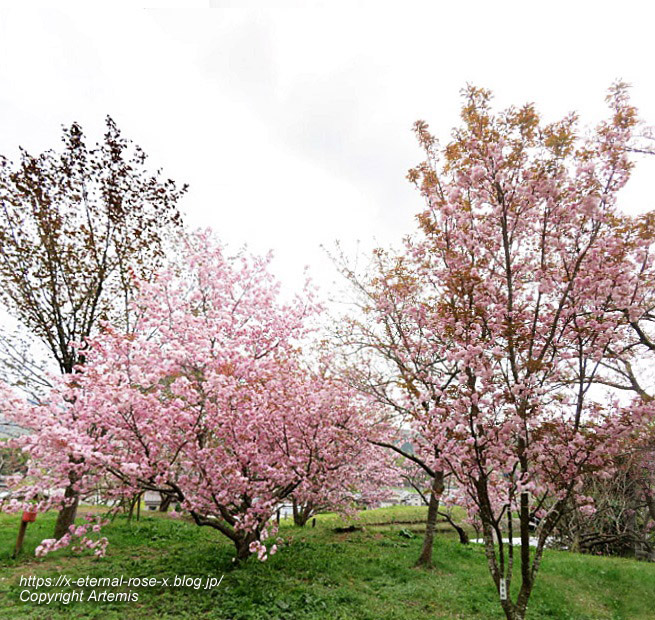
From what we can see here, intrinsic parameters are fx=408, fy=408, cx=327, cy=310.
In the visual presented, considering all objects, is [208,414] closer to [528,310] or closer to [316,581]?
[316,581]

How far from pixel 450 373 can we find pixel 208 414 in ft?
18.0

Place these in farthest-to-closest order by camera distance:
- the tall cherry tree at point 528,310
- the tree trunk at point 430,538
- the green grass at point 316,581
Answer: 1. the tree trunk at point 430,538
2. the green grass at point 316,581
3. the tall cherry tree at point 528,310

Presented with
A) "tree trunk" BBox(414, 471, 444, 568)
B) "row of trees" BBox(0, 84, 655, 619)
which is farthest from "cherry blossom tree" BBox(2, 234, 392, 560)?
"tree trunk" BBox(414, 471, 444, 568)

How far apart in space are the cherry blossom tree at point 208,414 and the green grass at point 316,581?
32.0 inches

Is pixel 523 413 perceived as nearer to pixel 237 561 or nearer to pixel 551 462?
pixel 551 462

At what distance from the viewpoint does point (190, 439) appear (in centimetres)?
687

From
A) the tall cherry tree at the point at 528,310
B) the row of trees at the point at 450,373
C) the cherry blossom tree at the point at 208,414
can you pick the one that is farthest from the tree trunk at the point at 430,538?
the tall cherry tree at the point at 528,310

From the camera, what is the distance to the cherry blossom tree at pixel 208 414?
641 cm

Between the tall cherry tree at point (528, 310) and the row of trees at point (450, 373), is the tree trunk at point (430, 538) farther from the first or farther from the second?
the tall cherry tree at point (528, 310)

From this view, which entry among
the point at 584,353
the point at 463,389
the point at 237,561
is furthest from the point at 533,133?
the point at 237,561

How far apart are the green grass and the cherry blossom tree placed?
813 mm

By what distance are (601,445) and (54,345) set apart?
11994mm

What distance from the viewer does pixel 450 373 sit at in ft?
31.2

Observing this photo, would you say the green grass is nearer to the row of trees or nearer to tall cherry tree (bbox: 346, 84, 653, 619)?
the row of trees
